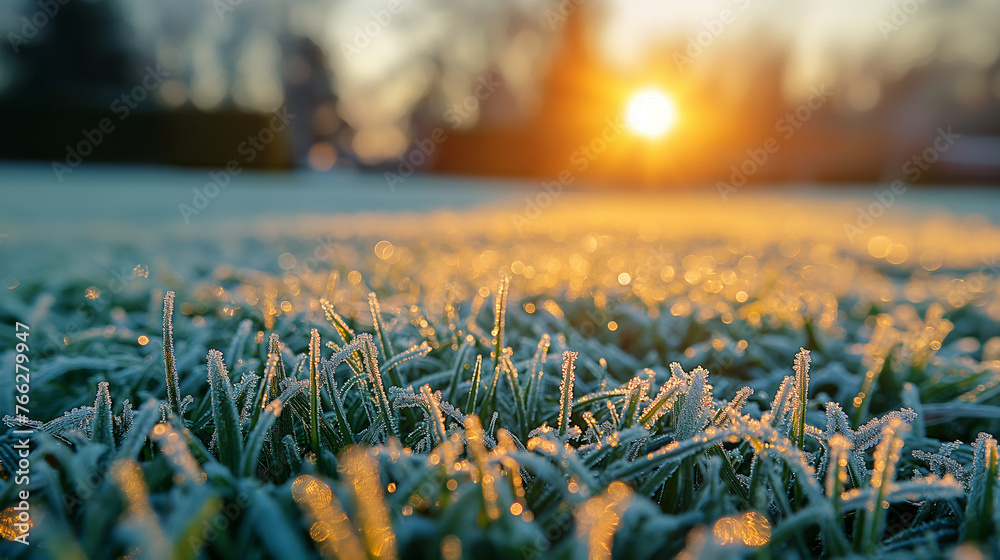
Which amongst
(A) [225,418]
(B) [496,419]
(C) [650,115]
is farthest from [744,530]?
(C) [650,115]

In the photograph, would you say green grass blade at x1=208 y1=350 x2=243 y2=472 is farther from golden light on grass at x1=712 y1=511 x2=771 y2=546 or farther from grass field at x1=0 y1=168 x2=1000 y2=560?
golden light on grass at x1=712 y1=511 x2=771 y2=546

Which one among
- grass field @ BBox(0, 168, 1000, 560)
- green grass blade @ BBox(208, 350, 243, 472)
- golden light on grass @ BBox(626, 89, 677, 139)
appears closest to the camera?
grass field @ BBox(0, 168, 1000, 560)

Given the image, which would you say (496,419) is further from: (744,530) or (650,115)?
(650,115)

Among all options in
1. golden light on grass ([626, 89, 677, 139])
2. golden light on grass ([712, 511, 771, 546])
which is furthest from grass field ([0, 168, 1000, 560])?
golden light on grass ([626, 89, 677, 139])

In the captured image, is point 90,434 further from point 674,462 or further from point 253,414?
point 674,462

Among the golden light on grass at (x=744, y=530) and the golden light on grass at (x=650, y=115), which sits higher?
the golden light on grass at (x=650, y=115)

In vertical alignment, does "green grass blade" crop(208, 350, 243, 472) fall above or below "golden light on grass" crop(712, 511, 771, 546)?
above

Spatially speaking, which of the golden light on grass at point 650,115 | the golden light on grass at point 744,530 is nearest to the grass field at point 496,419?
the golden light on grass at point 744,530

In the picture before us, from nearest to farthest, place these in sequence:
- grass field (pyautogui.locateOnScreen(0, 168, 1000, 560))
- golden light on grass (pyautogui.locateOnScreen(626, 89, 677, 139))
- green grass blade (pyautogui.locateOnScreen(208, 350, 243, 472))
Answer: grass field (pyautogui.locateOnScreen(0, 168, 1000, 560)) → green grass blade (pyautogui.locateOnScreen(208, 350, 243, 472)) → golden light on grass (pyautogui.locateOnScreen(626, 89, 677, 139))

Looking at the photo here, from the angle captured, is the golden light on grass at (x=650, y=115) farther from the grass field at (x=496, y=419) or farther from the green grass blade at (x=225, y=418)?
the green grass blade at (x=225, y=418)
